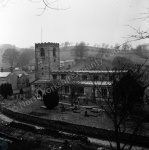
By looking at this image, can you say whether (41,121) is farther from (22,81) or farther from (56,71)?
(22,81)

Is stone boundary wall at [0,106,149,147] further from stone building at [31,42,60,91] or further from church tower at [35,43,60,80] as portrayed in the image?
church tower at [35,43,60,80]

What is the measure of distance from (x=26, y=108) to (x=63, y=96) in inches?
305

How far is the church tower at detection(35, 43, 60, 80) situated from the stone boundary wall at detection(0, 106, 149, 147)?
484 inches

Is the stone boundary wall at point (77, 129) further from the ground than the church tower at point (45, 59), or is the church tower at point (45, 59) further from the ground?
the church tower at point (45, 59)

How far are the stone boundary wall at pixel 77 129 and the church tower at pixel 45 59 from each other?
484 inches

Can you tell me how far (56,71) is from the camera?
35.3 meters

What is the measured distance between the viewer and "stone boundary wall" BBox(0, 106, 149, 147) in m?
15.1

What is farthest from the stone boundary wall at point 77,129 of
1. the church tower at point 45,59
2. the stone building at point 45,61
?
the church tower at point 45,59

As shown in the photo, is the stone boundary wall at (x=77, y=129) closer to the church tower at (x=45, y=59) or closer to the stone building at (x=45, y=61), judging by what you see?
the stone building at (x=45, y=61)

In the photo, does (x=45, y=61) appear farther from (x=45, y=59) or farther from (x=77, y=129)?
(x=77, y=129)

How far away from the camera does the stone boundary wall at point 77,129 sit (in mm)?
15091

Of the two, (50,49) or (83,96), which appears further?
(50,49)

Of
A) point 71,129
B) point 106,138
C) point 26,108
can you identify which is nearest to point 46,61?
point 26,108

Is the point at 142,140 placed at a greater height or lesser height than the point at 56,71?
lesser
